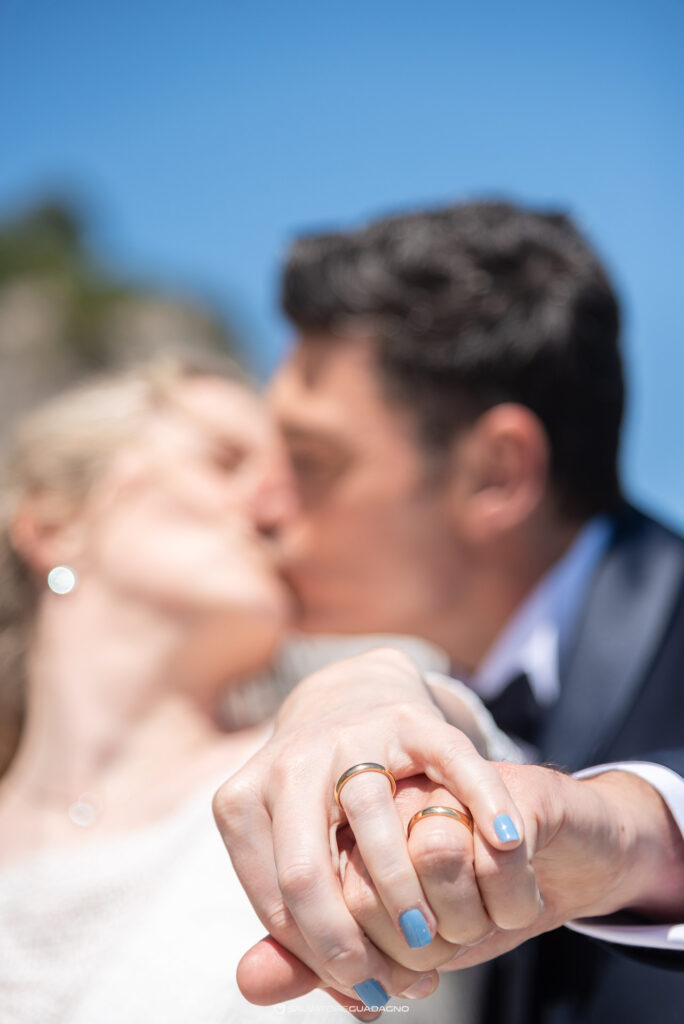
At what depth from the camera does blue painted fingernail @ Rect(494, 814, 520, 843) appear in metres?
0.57

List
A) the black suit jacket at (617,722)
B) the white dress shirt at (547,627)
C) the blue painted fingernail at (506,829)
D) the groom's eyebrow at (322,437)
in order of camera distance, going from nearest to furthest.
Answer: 1. the blue painted fingernail at (506,829)
2. the black suit jacket at (617,722)
3. the white dress shirt at (547,627)
4. the groom's eyebrow at (322,437)

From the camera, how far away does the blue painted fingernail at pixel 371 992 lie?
2.08ft

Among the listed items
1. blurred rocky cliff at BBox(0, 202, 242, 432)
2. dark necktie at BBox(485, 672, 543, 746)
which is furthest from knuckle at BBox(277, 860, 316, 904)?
blurred rocky cliff at BBox(0, 202, 242, 432)

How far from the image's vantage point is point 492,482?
203 cm

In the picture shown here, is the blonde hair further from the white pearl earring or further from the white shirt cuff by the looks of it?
the white shirt cuff

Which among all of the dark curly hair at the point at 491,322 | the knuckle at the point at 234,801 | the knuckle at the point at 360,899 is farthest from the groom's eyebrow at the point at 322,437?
the knuckle at the point at 360,899

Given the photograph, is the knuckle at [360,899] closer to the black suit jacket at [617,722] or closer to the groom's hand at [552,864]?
the groom's hand at [552,864]

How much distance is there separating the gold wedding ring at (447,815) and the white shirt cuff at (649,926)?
0.85ft

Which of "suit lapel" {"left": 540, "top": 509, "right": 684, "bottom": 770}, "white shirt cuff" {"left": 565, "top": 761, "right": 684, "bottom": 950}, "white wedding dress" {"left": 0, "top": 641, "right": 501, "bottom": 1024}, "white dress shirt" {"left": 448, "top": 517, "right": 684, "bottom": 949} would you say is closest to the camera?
"white shirt cuff" {"left": 565, "top": 761, "right": 684, "bottom": 950}

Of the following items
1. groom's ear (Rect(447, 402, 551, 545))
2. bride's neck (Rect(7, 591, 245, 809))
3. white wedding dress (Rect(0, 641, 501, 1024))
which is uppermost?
groom's ear (Rect(447, 402, 551, 545))

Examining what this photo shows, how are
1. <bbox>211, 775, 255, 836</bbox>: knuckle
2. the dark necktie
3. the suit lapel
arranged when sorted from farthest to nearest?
the dark necktie, the suit lapel, <bbox>211, 775, 255, 836</bbox>: knuckle

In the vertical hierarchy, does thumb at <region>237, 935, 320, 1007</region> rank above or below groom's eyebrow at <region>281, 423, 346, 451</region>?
below

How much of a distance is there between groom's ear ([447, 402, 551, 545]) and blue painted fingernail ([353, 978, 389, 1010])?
1438 millimetres

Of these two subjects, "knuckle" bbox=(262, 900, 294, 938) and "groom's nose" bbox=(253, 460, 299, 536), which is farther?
"groom's nose" bbox=(253, 460, 299, 536)
